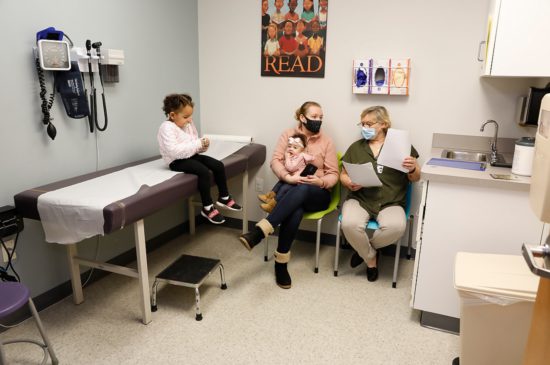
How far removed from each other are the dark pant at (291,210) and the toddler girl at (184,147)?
14.8 inches

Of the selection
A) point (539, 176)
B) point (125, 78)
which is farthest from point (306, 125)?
point (539, 176)

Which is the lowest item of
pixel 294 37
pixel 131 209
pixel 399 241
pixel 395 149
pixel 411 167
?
pixel 399 241

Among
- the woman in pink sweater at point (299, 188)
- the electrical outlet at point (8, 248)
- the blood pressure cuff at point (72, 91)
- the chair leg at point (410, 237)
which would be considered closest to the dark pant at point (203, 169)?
the woman in pink sweater at point (299, 188)

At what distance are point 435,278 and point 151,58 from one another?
229 cm

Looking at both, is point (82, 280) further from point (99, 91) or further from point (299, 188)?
point (299, 188)

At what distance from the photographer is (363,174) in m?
2.56

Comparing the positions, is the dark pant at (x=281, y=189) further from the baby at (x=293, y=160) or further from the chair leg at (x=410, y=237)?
the chair leg at (x=410, y=237)

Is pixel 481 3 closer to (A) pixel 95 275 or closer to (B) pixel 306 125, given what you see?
(B) pixel 306 125

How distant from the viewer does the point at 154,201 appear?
81.7 inches

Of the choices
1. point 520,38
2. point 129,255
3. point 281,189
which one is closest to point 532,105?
point 520,38

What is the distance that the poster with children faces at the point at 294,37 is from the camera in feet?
9.64

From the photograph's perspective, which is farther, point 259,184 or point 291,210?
point 259,184

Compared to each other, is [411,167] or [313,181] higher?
[411,167]

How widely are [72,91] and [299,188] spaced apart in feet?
4.71
